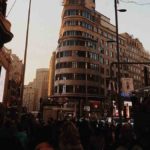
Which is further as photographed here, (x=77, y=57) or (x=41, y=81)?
(x=41, y=81)

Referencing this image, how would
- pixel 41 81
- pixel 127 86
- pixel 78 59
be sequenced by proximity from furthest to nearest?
pixel 41 81, pixel 78 59, pixel 127 86

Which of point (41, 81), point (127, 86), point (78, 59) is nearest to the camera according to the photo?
point (127, 86)

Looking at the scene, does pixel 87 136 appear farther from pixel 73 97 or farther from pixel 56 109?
pixel 73 97

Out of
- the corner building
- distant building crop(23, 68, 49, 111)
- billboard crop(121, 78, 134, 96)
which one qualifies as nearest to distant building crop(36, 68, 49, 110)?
distant building crop(23, 68, 49, 111)

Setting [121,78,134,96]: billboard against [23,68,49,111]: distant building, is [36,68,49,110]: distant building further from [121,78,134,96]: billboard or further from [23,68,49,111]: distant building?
[121,78,134,96]: billboard

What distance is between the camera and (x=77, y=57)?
198 ft

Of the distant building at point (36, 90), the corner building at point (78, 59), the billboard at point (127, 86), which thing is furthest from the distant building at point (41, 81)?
the billboard at point (127, 86)

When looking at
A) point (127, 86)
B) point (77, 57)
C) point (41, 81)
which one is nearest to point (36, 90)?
point (41, 81)

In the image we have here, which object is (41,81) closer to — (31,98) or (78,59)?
(31,98)

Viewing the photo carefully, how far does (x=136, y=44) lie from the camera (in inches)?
3728

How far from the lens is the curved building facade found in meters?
58.3

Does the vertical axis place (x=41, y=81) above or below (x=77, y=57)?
above

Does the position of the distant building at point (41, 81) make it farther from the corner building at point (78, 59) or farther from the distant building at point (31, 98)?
the corner building at point (78, 59)

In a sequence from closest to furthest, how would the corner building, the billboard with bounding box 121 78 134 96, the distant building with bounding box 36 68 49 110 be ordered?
the billboard with bounding box 121 78 134 96, the corner building, the distant building with bounding box 36 68 49 110
